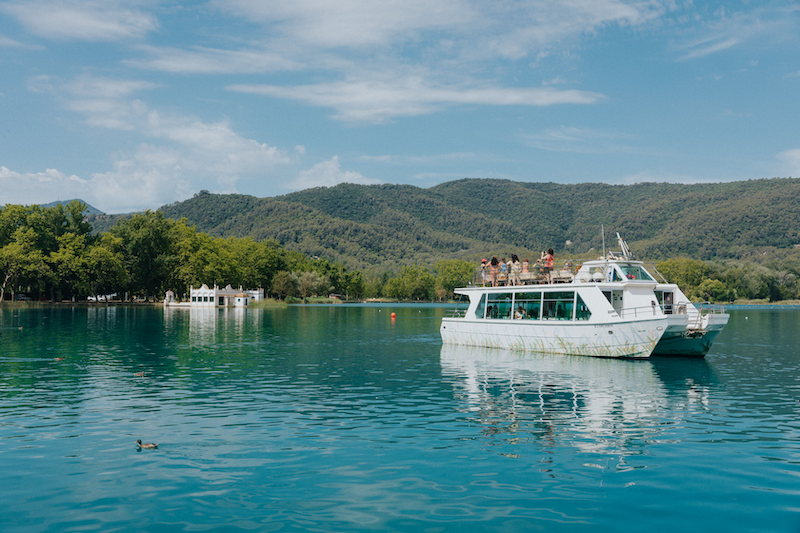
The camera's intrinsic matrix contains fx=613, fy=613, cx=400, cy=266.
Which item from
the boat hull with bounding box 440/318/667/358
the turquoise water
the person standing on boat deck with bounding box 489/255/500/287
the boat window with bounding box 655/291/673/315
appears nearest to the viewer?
the turquoise water

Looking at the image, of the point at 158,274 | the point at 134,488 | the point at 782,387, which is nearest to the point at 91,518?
the point at 134,488

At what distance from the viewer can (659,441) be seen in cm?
1698

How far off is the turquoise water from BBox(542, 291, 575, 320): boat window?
16.3 feet

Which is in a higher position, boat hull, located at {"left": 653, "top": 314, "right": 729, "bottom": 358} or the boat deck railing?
the boat deck railing

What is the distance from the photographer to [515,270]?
41875 millimetres

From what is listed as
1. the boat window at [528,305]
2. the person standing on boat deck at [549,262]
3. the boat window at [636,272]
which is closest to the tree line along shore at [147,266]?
the boat window at [528,305]

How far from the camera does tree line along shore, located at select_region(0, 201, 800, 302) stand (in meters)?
123

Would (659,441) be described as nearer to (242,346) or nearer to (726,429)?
(726,429)

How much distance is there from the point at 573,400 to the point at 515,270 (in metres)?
19.5

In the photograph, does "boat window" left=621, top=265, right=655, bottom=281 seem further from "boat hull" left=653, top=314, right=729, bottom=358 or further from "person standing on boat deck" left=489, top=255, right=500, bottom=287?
"person standing on boat deck" left=489, top=255, right=500, bottom=287

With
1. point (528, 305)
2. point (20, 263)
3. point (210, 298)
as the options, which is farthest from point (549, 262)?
point (210, 298)

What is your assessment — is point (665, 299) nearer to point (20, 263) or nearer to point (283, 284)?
point (20, 263)

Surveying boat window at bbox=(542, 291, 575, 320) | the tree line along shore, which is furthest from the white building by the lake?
boat window at bbox=(542, 291, 575, 320)

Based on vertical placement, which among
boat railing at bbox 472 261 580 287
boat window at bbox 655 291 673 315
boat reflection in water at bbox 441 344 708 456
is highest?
boat railing at bbox 472 261 580 287
